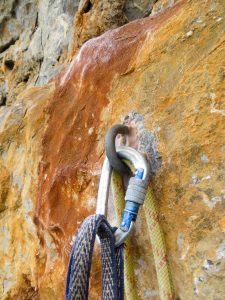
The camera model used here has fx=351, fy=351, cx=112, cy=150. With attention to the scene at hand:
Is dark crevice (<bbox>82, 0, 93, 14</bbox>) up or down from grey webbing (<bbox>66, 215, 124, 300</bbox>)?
down

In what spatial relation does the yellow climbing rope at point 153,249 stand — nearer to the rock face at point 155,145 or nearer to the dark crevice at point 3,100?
the rock face at point 155,145

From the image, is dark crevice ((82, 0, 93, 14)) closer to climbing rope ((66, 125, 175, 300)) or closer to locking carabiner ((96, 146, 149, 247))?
climbing rope ((66, 125, 175, 300))

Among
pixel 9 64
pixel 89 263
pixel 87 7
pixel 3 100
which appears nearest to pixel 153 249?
pixel 89 263

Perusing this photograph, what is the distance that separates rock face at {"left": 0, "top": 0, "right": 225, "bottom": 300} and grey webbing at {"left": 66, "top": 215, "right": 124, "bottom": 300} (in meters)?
0.18

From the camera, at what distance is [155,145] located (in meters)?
1.16

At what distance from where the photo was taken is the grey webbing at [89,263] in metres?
0.83

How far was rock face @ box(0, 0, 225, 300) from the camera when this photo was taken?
1.00m

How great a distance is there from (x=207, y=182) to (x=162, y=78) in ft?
1.40

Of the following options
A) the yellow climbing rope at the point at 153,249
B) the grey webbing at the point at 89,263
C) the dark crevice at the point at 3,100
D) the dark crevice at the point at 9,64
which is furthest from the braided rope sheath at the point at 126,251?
the dark crevice at the point at 9,64

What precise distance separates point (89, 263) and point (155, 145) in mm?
466

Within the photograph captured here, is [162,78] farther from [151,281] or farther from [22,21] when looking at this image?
[22,21]

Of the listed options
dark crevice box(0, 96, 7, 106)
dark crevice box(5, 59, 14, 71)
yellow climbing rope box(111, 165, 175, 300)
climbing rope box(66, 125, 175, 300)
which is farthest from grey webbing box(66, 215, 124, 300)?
Answer: dark crevice box(5, 59, 14, 71)

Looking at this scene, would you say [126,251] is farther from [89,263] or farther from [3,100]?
[3,100]

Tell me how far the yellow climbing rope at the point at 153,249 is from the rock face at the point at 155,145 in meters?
0.03
